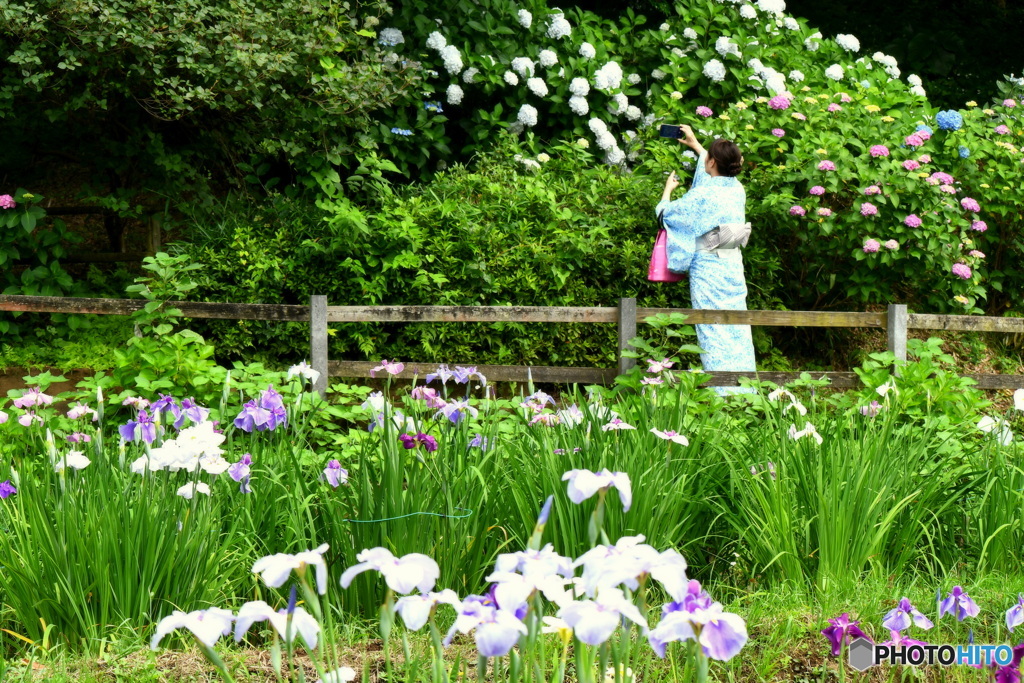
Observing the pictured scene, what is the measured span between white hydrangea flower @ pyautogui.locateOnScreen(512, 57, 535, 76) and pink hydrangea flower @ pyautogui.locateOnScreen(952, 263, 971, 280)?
361 cm

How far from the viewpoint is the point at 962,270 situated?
6207 millimetres

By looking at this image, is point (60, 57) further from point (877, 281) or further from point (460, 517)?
point (877, 281)

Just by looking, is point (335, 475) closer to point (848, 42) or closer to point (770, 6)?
point (770, 6)

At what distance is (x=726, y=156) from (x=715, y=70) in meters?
2.78

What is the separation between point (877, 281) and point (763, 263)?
80cm

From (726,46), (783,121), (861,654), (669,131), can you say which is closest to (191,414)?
(861,654)

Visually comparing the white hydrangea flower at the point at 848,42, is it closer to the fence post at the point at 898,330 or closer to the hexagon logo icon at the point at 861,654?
the fence post at the point at 898,330

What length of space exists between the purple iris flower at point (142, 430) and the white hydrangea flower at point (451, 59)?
5.61 meters


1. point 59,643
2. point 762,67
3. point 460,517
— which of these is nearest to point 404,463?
point 460,517

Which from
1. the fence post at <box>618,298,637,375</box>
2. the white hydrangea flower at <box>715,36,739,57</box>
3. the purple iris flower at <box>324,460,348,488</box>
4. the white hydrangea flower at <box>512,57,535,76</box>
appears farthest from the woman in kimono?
the purple iris flower at <box>324,460,348,488</box>

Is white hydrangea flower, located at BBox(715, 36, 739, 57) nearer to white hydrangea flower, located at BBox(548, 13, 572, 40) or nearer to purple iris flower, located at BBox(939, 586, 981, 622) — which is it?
white hydrangea flower, located at BBox(548, 13, 572, 40)

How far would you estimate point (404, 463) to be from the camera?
2.56 metres

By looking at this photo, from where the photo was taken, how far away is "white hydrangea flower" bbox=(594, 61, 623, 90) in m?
7.96

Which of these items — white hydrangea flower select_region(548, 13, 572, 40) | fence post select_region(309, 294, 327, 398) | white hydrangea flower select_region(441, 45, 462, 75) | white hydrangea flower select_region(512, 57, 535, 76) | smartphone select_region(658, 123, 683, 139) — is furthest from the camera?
white hydrangea flower select_region(548, 13, 572, 40)
